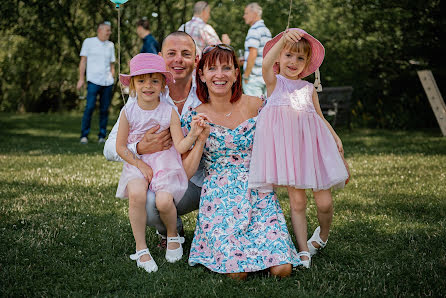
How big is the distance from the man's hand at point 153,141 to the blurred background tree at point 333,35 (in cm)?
1126

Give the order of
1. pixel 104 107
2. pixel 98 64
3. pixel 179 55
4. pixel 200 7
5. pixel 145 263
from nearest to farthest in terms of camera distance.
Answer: pixel 145 263
pixel 179 55
pixel 200 7
pixel 98 64
pixel 104 107

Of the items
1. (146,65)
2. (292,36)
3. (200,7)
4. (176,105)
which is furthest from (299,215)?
(200,7)

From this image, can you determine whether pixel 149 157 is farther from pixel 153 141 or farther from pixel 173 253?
pixel 173 253

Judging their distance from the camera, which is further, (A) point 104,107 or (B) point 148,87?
(A) point 104,107

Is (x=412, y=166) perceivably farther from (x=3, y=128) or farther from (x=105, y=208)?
(x=3, y=128)

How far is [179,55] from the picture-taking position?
14.2ft

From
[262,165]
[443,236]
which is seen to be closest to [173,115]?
[262,165]

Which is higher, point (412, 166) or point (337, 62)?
point (337, 62)

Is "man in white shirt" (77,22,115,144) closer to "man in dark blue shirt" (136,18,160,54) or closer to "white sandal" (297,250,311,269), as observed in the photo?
"man in dark blue shirt" (136,18,160,54)

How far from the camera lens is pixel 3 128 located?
13859mm

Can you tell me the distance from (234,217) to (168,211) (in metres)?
0.48

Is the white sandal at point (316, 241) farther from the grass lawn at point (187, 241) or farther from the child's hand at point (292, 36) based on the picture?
the child's hand at point (292, 36)

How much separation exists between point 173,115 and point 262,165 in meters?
0.76

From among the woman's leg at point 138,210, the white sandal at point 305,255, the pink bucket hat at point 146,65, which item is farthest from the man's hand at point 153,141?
the white sandal at point 305,255
